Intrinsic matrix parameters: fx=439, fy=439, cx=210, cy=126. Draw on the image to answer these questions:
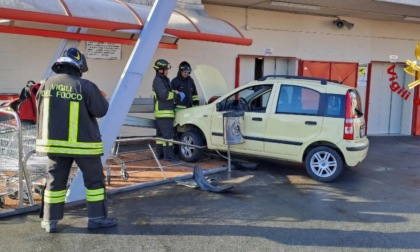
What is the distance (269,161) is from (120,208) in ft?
13.6

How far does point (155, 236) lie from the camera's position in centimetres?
476

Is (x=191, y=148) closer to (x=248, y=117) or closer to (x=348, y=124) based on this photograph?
(x=248, y=117)

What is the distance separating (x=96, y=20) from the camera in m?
7.34

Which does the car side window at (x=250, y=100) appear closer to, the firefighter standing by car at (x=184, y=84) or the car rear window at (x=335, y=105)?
the firefighter standing by car at (x=184, y=84)

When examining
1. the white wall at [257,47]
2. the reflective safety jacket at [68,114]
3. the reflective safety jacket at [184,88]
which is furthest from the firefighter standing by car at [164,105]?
the reflective safety jacket at [68,114]

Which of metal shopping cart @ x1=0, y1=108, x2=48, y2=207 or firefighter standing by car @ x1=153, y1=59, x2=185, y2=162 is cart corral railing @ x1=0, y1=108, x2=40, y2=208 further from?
firefighter standing by car @ x1=153, y1=59, x2=185, y2=162

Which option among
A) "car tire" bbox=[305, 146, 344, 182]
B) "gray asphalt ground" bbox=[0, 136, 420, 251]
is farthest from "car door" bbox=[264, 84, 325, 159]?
"gray asphalt ground" bbox=[0, 136, 420, 251]

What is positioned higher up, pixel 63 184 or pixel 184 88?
pixel 184 88

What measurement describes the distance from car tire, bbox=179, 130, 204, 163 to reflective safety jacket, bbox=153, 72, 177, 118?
1.78 ft

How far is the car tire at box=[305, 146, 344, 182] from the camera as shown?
730 cm

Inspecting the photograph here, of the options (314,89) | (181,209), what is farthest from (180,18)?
(181,209)

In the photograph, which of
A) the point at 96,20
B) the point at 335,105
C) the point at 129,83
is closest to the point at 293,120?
the point at 335,105

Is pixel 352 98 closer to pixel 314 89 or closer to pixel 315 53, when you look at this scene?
pixel 314 89

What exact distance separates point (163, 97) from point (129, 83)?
6.31ft
